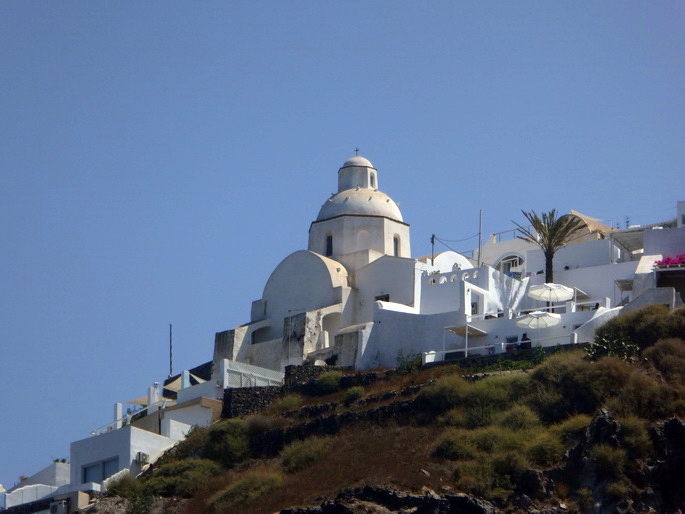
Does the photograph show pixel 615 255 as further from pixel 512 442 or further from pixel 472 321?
pixel 512 442

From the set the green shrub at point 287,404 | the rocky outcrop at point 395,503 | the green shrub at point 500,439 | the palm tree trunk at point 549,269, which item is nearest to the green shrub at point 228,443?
the green shrub at point 287,404

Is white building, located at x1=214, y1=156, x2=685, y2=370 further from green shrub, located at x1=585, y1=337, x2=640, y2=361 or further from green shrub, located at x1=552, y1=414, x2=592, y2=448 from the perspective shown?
green shrub, located at x1=552, y1=414, x2=592, y2=448

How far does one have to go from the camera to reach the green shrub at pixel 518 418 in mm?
42125

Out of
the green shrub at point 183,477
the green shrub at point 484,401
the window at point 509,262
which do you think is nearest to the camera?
the green shrub at point 484,401

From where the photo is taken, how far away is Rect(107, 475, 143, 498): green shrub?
4550 cm

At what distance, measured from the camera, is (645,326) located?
148 feet

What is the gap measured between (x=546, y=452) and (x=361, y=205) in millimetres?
23280

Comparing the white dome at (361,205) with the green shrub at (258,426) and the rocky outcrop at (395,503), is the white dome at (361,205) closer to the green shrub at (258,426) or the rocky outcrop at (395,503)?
the green shrub at (258,426)

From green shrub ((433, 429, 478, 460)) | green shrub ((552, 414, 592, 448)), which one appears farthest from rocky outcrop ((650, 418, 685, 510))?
green shrub ((433, 429, 478, 460))

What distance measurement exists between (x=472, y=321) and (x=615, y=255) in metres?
8.75

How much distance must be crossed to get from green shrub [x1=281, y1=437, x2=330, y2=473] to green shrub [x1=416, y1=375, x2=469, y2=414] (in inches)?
122

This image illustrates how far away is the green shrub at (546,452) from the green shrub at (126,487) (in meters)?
12.1

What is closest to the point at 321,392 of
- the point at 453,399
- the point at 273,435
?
the point at 273,435

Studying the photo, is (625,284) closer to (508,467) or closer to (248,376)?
(248,376)
